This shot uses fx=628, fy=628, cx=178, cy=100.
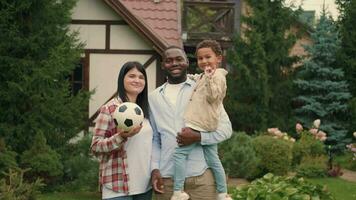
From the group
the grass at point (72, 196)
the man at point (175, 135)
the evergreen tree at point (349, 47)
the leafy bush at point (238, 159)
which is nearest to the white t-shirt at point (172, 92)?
the man at point (175, 135)

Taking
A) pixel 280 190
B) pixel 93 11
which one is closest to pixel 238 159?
pixel 93 11

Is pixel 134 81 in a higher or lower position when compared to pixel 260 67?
lower

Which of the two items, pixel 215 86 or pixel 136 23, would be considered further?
pixel 136 23

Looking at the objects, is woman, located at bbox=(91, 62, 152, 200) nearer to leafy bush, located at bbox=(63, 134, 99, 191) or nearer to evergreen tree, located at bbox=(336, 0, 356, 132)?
leafy bush, located at bbox=(63, 134, 99, 191)

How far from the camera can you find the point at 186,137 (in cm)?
438

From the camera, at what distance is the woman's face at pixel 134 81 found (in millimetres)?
4465

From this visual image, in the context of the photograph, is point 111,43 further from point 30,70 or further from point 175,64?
point 175,64

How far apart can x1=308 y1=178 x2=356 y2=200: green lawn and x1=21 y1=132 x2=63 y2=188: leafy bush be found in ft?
16.2

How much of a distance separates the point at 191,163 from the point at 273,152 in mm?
9250

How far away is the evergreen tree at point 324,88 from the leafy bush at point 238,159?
18.9ft

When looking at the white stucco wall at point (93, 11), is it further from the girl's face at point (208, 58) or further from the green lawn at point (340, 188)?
the girl's face at point (208, 58)

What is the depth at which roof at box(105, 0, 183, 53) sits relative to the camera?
13.7 meters

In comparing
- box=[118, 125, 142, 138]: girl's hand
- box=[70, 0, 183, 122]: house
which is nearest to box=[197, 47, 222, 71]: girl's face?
box=[118, 125, 142, 138]: girl's hand

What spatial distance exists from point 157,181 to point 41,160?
6541 millimetres
